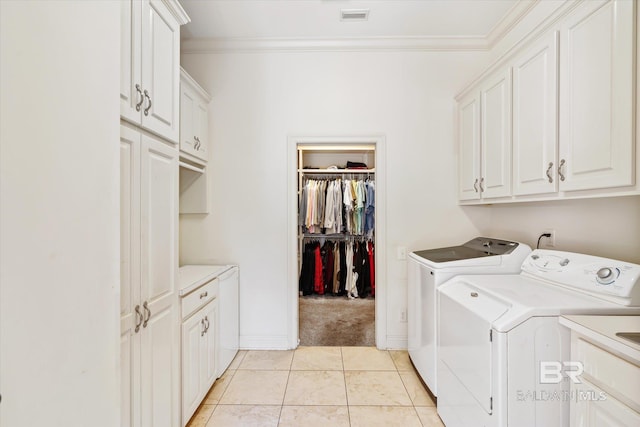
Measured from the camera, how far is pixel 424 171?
8.30 feet

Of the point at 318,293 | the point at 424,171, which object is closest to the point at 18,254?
the point at 424,171

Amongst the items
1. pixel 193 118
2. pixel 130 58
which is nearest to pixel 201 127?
pixel 193 118

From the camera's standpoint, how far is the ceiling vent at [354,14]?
2.13 metres

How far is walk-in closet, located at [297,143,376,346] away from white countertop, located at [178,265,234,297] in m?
1.68

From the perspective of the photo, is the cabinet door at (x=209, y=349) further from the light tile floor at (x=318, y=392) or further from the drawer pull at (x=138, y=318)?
the drawer pull at (x=138, y=318)

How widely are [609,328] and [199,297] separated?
1.95 m

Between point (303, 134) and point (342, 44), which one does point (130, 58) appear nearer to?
point (303, 134)

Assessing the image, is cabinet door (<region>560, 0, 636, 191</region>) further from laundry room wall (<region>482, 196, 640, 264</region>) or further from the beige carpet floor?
the beige carpet floor

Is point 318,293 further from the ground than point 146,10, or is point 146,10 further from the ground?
point 146,10

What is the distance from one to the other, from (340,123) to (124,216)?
193 cm

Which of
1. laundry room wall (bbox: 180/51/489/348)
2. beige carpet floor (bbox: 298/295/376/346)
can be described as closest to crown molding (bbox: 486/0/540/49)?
laundry room wall (bbox: 180/51/489/348)

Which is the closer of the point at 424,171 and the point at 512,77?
the point at 512,77

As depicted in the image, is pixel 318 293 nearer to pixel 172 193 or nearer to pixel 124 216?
pixel 172 193

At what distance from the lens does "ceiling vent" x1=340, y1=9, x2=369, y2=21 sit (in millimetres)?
2127
